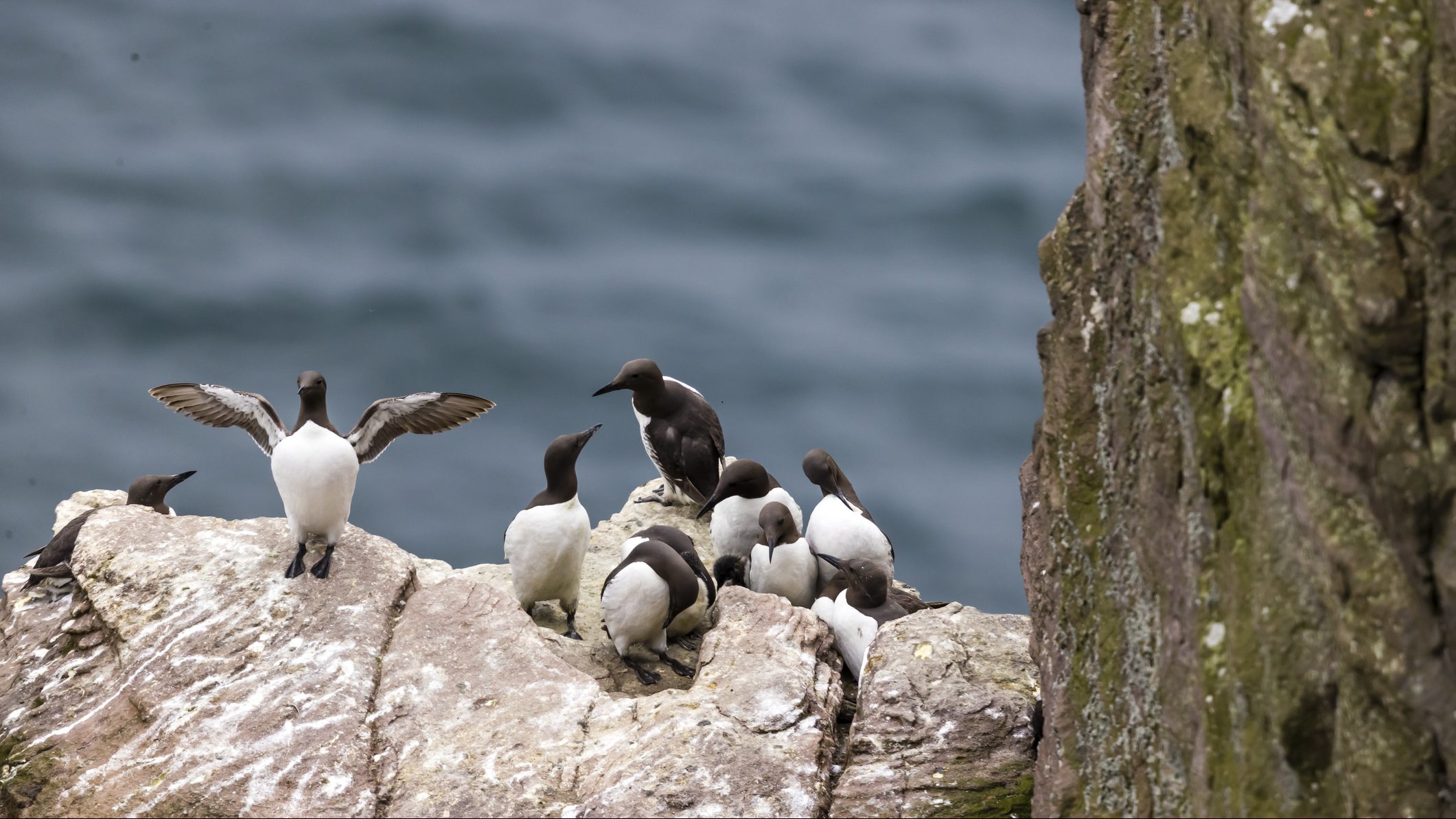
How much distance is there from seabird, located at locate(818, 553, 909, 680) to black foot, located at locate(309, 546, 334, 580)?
2528 mm

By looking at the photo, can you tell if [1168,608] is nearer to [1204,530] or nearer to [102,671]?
[1204,530]

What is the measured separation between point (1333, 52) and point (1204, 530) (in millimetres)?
1370

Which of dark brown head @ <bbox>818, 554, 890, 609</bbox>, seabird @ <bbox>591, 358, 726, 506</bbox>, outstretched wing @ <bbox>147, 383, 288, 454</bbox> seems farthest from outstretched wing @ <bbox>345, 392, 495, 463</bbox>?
dark brown head @ <bbox>818, 554, 890, 609</bbox>

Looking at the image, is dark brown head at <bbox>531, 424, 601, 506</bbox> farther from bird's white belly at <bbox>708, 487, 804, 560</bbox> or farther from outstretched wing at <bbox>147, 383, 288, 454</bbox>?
outstretched wing at <bbox>147, 383, 288, 454</bbox>

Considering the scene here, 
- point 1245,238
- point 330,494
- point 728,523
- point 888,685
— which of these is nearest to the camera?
point 1245,238

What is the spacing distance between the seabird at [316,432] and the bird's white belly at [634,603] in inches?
55.3

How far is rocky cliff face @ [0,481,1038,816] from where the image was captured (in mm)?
5746

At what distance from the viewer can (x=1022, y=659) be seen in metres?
A: 6.50

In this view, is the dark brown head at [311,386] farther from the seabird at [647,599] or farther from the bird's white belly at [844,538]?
the bird's white belly at [844,538]

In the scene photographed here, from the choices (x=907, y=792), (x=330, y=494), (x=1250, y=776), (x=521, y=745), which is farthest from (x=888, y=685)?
(x=330, y=494)

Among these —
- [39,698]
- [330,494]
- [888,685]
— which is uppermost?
[330,494]

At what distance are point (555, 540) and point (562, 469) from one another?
40 cm

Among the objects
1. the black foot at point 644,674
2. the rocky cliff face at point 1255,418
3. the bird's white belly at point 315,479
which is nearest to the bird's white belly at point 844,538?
the black foot at point 644,674

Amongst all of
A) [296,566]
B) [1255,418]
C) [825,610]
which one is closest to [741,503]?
[825,610]
